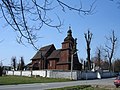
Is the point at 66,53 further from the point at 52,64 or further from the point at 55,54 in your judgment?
the point at 52,64

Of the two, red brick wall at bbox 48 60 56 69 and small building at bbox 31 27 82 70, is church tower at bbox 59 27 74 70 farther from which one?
red brick wall at bbox 48 60 56 69

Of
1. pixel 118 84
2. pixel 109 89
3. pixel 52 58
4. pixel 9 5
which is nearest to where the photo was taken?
pixel 9 5

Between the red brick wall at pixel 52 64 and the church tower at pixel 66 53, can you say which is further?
the red brick wall at pixel 52 64

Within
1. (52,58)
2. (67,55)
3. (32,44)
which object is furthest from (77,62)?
(32,44)

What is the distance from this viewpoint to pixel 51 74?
69688 mm

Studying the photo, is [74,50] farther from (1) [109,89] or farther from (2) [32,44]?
(2) [32,44]

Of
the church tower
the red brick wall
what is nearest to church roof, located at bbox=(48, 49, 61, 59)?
the red brick wall

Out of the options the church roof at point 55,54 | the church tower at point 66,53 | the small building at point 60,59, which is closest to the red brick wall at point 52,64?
the small building at point 60,59

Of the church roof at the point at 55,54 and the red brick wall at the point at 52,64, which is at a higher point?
the church roof at the point at 55,54

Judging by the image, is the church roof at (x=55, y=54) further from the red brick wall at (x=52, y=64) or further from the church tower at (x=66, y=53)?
the church tower at (x=66, y=53)

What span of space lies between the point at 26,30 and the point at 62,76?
6189 cm

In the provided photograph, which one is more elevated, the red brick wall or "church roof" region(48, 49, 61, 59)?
"church roof" region(48, 49, 61, 59)

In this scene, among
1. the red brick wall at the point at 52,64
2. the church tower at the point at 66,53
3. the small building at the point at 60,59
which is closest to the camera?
the church tower at the point at 66,53

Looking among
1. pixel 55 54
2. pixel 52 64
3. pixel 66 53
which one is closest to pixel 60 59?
pixel 55 54
